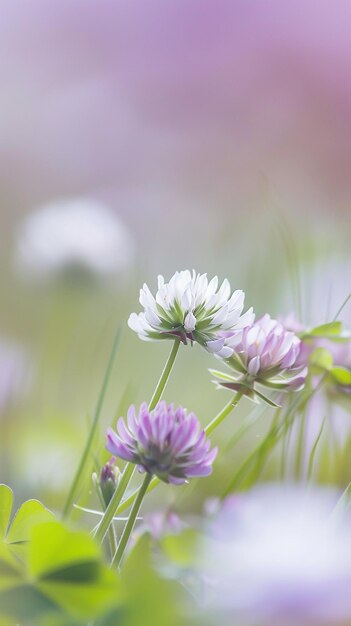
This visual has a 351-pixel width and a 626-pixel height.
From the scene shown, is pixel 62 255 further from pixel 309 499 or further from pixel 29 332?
pixel 309 499

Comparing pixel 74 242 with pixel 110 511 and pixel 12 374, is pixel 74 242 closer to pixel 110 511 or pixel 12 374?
pixel 12 374

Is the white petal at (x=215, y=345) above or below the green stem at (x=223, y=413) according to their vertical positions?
above

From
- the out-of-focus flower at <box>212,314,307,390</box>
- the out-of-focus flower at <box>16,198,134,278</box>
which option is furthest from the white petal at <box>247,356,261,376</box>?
the out-of-focus flower at <box>16,198,134,278</box>

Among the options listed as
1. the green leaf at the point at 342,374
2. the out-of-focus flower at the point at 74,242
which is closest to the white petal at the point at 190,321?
the green leaf at the point at 342,374

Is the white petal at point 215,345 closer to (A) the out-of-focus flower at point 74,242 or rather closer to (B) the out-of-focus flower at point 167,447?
(B) the out-of-focus flower at point 167,447

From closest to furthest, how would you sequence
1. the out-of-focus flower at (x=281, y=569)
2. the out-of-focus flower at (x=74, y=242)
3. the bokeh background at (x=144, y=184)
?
the out-of-focus flower at (x=281, y=569), the bokeh background at (x=144, y=184), the out-of-focus flower at (x=74, y=242)

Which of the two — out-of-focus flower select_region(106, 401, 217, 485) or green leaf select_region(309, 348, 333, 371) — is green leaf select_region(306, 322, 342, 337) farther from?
out-of-focus flower select_region(106, 401, 217, 485)
